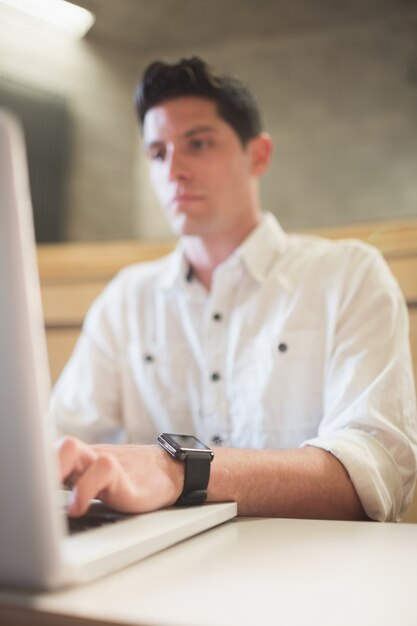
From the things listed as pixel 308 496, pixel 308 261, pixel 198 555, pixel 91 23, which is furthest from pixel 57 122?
pixel 198 555

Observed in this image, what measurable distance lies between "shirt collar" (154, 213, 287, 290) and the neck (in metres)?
0.02

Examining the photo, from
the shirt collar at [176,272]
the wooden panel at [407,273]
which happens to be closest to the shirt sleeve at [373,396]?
the wooden panel at [407,273]

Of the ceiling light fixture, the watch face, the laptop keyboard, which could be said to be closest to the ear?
the ceiling light fixture

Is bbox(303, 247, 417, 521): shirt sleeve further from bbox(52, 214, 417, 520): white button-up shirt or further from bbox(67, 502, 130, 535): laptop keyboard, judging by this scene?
bbox(67, 502, 130, 535): laptop keyboard

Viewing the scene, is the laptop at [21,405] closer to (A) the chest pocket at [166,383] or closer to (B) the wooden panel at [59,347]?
(A) the chest pocket at [166,383]

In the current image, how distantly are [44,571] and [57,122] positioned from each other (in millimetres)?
1975

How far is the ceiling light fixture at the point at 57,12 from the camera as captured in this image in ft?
6.23

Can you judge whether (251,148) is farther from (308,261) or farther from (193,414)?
(193,414)

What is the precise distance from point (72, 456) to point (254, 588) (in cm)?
21

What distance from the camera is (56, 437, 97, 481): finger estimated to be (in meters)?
0.53

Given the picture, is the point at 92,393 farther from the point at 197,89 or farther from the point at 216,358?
the point at 197,89

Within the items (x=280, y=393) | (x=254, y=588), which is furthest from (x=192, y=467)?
(x=280, y=393)

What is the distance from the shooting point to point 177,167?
136 centimetres

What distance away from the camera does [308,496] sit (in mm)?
841
